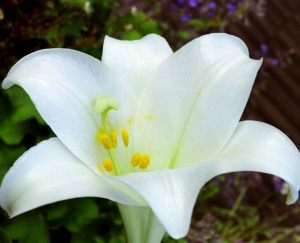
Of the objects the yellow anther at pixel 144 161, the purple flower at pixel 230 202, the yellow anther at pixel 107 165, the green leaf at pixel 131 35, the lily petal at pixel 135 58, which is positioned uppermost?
the lily petal at pixel 135 58

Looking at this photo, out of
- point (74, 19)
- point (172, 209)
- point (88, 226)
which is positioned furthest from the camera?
point (74, 19)

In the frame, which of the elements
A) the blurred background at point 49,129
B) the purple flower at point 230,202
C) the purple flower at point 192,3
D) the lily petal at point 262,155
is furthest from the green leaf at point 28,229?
the purple flower at point 230,202

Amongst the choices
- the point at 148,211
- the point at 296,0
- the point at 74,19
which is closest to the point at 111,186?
the point at 148,211

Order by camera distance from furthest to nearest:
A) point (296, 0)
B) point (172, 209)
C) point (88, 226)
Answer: point (296, 0), point (88, 226), point (172, 209)

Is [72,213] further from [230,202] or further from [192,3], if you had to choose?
[230,202]

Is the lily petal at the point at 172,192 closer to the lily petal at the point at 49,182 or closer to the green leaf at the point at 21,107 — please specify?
the lily petal at the point at 49,182

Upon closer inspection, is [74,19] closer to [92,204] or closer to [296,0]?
[92,204]
